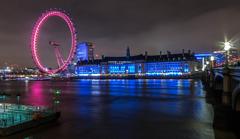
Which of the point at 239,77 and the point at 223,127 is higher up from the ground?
the point at 239,77

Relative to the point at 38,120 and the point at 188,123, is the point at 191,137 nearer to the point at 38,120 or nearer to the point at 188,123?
the point at 188,123

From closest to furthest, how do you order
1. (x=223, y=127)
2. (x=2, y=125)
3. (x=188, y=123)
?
(x=223, y=127) < (x=2, y=125) < (x=188, y=123)

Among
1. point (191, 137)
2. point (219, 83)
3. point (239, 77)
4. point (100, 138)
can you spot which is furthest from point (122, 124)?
point (219, 83)

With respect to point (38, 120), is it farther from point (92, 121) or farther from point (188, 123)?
point (188, 123)

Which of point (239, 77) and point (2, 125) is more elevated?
point (239, 77)

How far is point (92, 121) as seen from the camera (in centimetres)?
3011

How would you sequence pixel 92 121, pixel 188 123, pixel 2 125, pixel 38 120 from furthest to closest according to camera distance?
pixel 92 121 → pixel 188 123 → pixel 38 120 → pixel 2 125

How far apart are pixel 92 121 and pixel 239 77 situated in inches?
629

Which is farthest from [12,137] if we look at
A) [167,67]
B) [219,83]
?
[167,67]

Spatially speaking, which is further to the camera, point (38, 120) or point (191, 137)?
point (38, 120)

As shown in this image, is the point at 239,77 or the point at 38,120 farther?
the point at 38,120

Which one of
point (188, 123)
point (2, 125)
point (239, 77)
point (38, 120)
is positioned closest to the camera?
point (239, 77)

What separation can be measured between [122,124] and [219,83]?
21.6m

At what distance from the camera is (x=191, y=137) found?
22984 millimetres
